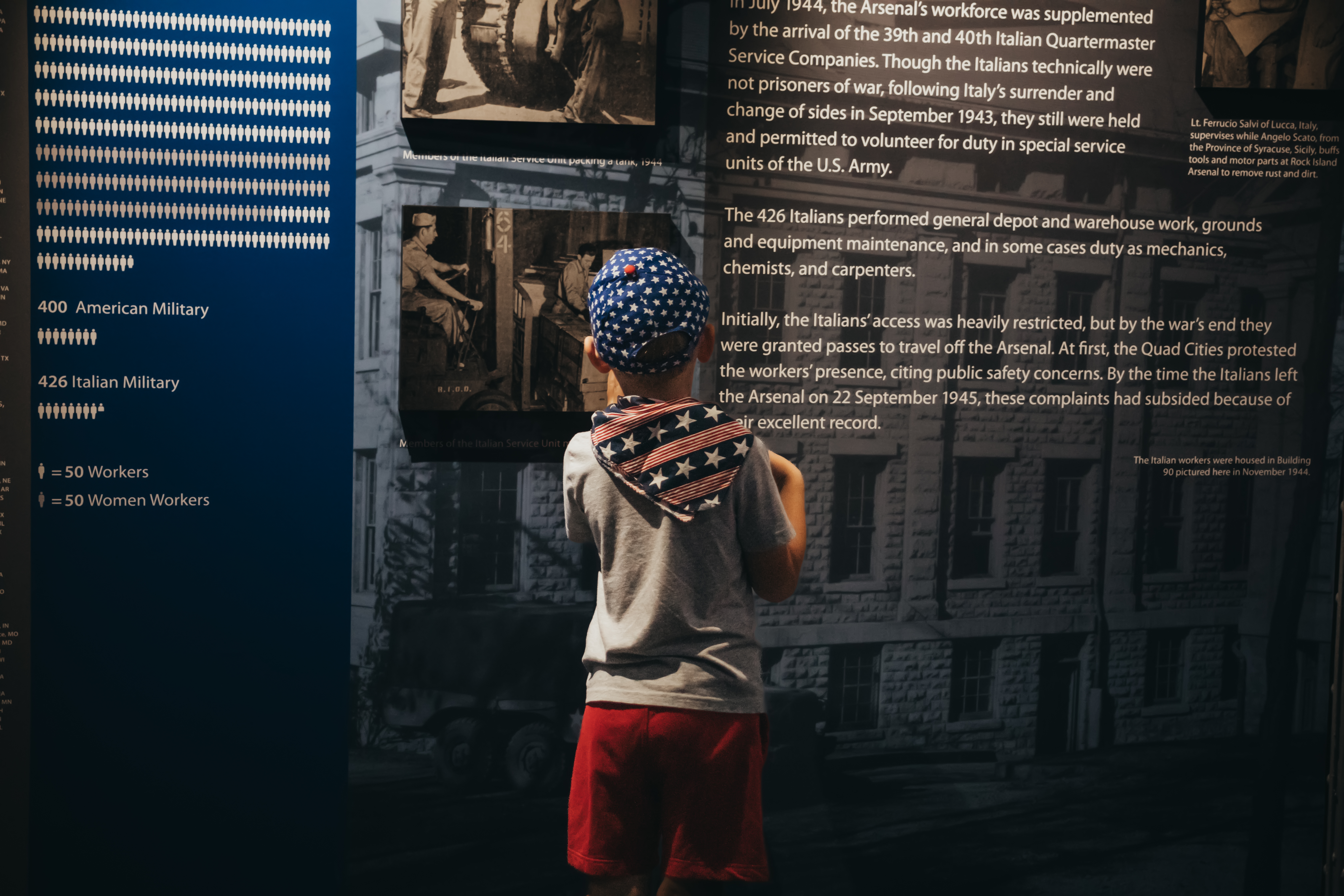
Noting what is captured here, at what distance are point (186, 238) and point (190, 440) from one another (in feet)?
1.92

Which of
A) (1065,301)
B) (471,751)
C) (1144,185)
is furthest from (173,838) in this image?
(1144,185)

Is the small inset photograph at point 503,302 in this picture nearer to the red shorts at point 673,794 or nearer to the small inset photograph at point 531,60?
the small inset photograph at point 531,60

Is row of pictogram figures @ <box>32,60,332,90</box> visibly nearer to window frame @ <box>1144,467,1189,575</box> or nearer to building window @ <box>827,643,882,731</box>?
building window @ <box>827,643,882,731</box>

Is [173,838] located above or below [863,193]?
below

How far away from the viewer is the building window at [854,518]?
2818mm

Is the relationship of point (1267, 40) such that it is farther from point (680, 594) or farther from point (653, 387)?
point (680, 594)

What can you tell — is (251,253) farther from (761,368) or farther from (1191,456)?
(1191,456)

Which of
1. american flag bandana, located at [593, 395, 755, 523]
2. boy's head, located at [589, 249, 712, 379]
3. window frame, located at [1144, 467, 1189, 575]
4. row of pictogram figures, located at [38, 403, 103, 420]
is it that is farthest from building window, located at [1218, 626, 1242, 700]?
row of pictogram figures, located at [38, 403, 103, 420]

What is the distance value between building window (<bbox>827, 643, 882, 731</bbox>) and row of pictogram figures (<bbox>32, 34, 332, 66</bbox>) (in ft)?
7.66

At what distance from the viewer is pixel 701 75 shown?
2.74 meters

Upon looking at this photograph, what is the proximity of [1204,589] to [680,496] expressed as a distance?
81.0 inches

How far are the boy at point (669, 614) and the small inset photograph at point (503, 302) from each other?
0.86m

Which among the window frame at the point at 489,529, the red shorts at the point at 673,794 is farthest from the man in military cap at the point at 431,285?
the red shorts at the point at 673,794

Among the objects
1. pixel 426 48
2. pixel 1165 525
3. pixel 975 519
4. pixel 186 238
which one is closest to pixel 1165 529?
pixel 1165 525
